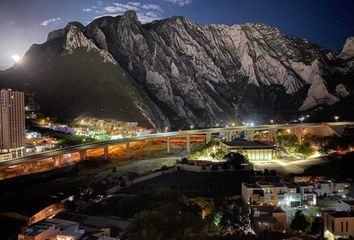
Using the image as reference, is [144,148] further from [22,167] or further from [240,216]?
[240,216]

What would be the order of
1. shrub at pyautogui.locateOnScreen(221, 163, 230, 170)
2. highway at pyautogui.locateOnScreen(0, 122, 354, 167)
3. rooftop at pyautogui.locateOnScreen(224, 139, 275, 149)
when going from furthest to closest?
rooftop at pyautogui.locateOnScreen(224, 139, 275, 149), shrub at pyautogui.locateOnScreen(221, 163, 230, 170), highway at pyautogui.locateOnScreen(0, 122, 354, 167)

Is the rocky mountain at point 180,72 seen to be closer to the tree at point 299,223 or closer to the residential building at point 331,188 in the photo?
the residential building at point 331,188

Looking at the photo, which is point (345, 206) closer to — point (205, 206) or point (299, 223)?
point (299, 223)

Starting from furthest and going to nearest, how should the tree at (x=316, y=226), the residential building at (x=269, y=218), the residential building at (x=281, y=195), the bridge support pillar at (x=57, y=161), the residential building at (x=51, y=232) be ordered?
the bridge support pillar at (x=57, y=161), the residential building at (x=281, y=195), the tree at (x=316, y=226), the residential building at (x=269, y=218), the residential building at (x=51, y=232)

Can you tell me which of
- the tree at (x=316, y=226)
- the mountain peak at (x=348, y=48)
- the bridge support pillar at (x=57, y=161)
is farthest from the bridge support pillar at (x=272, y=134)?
the mountain peak at (x=348, y=48)

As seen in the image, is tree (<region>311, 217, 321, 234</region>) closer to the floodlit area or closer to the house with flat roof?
the floodlit area

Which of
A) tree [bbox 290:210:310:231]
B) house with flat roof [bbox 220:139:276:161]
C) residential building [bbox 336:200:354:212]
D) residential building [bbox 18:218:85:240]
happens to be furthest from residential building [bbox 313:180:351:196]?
residential building [bbox 18:218:85:240]
